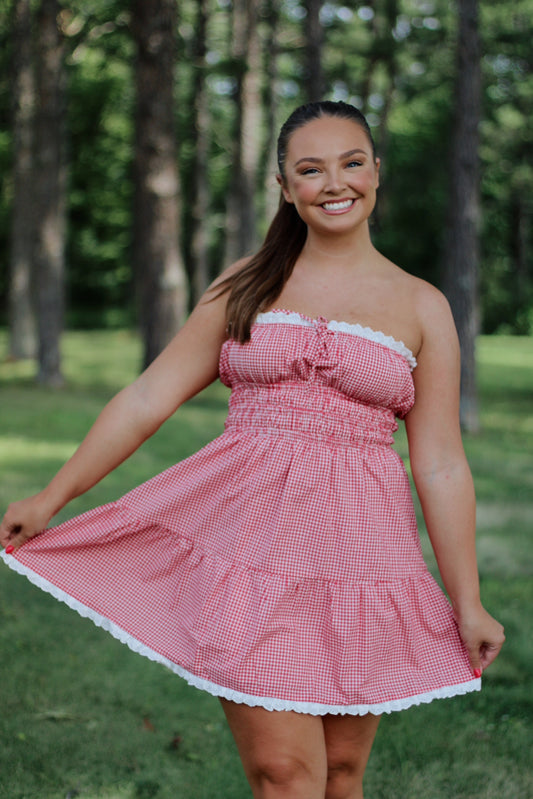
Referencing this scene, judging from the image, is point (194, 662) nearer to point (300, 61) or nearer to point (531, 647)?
point (531, 647)

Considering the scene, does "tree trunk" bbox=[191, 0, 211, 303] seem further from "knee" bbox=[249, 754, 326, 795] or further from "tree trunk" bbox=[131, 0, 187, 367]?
"knee" bbox=[249, 754, 326, 795]

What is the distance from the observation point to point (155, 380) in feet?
8.97

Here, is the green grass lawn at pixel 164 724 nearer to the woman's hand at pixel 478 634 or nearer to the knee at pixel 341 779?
the knee at pixel 341 779

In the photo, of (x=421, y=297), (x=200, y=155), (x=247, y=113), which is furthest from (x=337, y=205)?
(x=200, y=155)

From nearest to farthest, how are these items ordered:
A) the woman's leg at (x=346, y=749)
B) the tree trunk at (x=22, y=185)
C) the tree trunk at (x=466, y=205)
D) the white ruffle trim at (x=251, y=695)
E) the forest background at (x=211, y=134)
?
1. the white ruffle trim at (x=251, y=695)
2. the woman's leg at (x=346, y=749)
3. the tree trunk at (x=466, y=205)
4. the forest background at (x=211, y=134)
5. the tree trunk at (x=22, y=185)

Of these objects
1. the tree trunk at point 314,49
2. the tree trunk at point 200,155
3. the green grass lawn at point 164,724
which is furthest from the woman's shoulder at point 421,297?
the tree trunk at point 200,155

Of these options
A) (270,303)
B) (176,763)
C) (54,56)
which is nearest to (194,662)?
(270,303)

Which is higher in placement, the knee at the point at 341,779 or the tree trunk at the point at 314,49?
the tree trunk at the point at 314,49

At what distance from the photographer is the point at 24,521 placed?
269 centimetres

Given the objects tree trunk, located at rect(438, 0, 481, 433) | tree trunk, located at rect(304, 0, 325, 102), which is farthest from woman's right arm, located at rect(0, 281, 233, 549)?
tree trunk, located at rect(304, 0, 325, 102)

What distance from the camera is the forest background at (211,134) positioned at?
15266 millimetres

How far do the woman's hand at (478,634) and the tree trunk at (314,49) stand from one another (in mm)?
14340

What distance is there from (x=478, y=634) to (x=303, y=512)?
0.53 metres

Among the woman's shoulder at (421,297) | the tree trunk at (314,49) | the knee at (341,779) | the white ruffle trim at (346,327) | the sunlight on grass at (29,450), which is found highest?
the tree trunk at (314,49)
